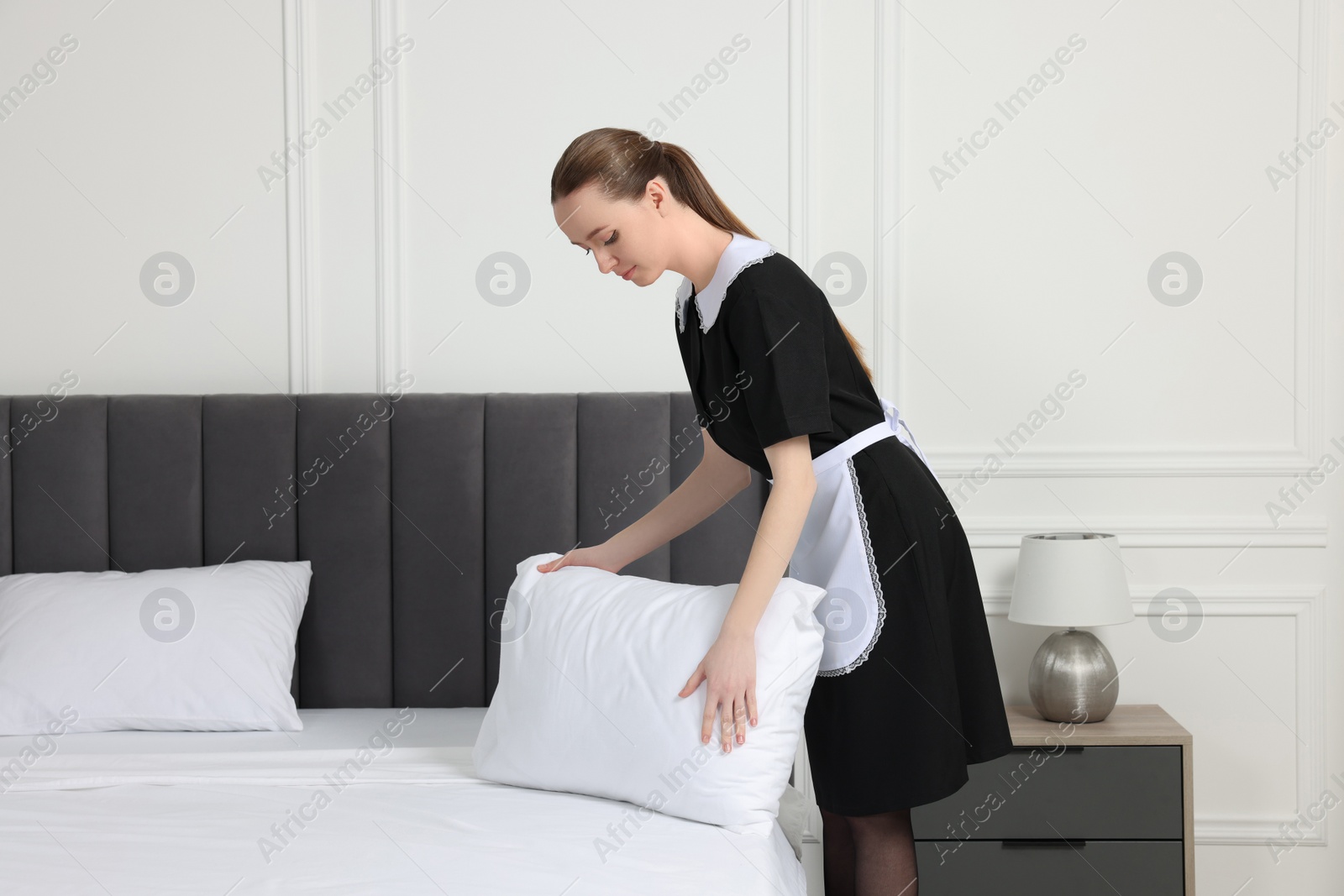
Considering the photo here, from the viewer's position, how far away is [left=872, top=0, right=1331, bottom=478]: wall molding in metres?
2.23

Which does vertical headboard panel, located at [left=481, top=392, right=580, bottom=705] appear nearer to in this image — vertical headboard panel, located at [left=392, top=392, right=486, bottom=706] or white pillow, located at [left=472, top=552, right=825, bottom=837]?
vertical headboard panel, located at [left=392, top=392, right=486, bottom=706]

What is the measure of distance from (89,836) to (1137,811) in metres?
1.87

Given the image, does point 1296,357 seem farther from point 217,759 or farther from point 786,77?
point 217,759

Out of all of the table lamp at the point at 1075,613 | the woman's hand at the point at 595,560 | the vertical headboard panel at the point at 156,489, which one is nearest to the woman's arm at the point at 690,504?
the woman's hand at the point at 595,560

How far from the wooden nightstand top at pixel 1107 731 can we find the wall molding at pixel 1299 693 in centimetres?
24

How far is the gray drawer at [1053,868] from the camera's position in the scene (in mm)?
1945

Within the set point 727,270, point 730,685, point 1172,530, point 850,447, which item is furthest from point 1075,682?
point 727,270

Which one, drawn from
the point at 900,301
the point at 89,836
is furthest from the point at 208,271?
the point at 900,301

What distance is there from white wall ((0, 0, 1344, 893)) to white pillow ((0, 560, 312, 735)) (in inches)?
22.5

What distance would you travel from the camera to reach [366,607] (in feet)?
6.82

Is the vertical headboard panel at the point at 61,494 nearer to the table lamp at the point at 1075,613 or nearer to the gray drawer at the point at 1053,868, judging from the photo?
the gray drawer at the point at 1053,868

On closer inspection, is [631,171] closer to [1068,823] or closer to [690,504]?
[690,504]

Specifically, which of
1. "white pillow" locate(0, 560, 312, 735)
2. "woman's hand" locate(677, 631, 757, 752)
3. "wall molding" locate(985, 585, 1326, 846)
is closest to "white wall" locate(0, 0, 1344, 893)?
"wall molding" locate(985, 585, 1326, 846)

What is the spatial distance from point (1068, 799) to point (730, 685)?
1.14m
